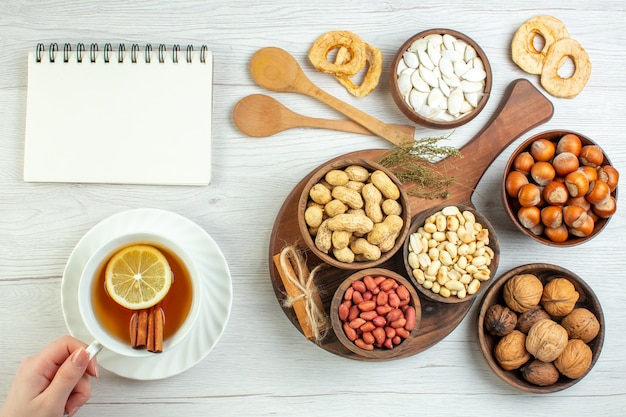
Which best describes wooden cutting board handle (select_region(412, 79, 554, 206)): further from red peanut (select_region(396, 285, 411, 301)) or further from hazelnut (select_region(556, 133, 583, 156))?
red peanut (select_region(396, 285, 411, 301))

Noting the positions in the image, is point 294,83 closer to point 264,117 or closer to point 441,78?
point 264,117

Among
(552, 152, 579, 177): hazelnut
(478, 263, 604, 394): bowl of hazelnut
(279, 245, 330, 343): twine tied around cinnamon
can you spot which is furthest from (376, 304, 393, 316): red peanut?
(552, 152, 579, 177): hazelnut

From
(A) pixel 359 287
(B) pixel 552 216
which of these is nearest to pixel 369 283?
(A) pixel 359 287

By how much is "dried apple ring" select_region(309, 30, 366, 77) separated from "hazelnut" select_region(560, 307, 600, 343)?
0.64 metres

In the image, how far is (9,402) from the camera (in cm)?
98

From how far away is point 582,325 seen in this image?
118 cm

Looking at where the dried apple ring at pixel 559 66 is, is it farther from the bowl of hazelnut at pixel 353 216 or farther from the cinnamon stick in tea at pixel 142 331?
the cinnamon stick in tea at pixel 142 331

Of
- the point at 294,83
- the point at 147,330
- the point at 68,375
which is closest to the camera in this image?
the point at 68,375

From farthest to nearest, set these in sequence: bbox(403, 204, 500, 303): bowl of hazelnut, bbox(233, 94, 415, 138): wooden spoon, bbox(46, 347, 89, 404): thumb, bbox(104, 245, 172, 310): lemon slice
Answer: bbox(233, 94, 415, 138): wooden spoon < bbox(403, 204, 500, 303): bowl of hazelnut < bbox(104, 245, 172, 310): lemon slice < bbox(46, 347, 89, 404): thumb

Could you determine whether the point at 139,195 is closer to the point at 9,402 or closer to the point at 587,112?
the point at 9,402

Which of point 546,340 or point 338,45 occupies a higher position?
point 338,45

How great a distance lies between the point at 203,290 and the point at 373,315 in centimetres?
31

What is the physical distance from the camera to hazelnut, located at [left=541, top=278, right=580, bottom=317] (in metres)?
1.18

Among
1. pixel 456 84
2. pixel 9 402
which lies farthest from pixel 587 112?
pixel 9 402
